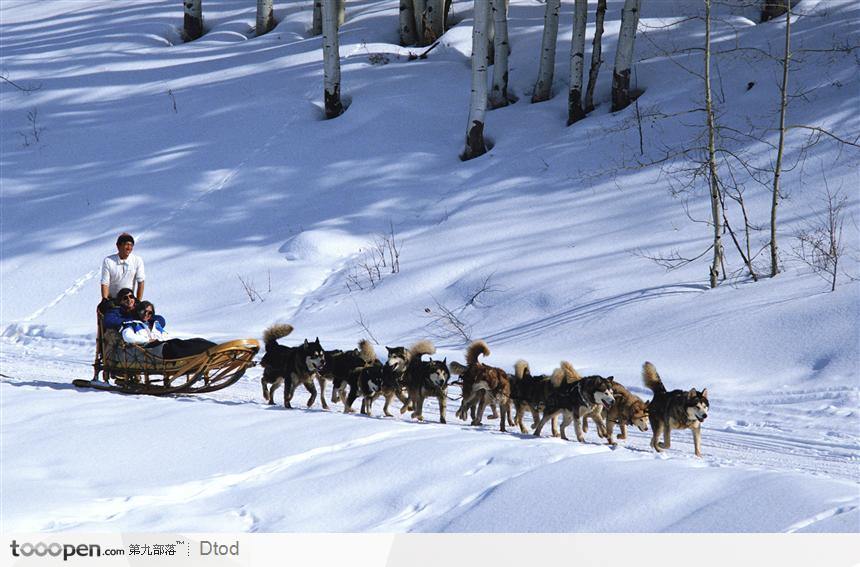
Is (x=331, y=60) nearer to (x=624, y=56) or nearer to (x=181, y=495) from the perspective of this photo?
(x=624, y=56)

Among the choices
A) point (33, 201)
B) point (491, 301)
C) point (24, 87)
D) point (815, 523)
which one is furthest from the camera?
point (24, 87)

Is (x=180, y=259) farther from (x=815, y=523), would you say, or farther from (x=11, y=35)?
(x=11, y=35)

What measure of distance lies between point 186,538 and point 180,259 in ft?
40.6

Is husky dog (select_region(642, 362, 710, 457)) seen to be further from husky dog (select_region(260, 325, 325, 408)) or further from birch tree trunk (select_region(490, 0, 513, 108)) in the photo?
birch tree trunk (select_region(490, 0, 513, 108))

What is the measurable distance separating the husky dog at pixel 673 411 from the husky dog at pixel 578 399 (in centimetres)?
38

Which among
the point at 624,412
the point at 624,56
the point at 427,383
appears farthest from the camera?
the point at 624,56

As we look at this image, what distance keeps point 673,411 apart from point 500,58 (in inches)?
548

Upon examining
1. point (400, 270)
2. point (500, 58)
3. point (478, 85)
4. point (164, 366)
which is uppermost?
point (478, 85)

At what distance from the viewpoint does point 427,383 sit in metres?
9.95

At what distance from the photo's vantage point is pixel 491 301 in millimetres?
14211

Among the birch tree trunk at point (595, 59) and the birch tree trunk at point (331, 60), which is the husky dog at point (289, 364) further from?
the birch tree trunk at point (595, 59)

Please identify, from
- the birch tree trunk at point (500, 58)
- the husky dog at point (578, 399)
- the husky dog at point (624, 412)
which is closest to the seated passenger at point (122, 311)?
the husky dog at point (578, 399)

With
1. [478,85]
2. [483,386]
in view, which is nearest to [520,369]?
[483,386]

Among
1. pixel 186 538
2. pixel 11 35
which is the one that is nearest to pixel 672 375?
pixel 186 538
